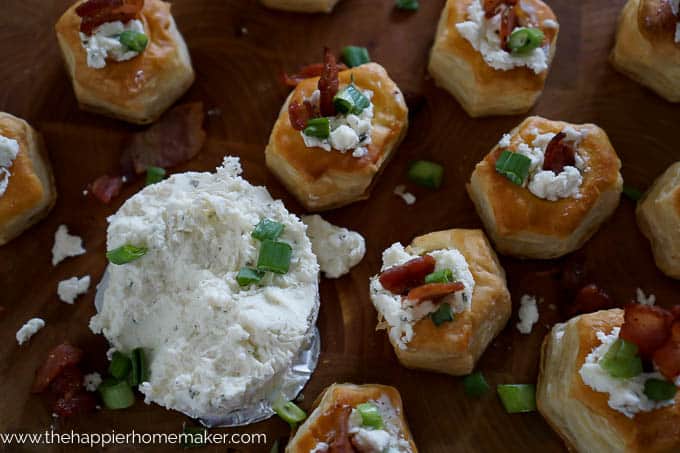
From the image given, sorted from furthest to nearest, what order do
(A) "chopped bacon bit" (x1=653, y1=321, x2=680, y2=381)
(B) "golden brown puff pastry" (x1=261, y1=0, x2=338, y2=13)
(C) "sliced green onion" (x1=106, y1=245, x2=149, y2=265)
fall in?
(B) "golden brown puff pastry" (x1=261, y1=0, x2=338, y2=13) < (C) "sliced green onion" (x1=106, y1=245, x2=149, y2=265) < (A) "chopped bacon bit" (x1=653, y1=321, x2=680, y2=381)


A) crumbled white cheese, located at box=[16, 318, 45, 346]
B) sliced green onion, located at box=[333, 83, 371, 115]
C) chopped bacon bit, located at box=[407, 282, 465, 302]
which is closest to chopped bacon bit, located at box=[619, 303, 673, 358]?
chopped bacon bit, located at box=[407, 282, 465, 302]

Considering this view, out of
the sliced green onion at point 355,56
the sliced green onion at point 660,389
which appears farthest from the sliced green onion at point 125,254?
the sliced green onion at point 660,389

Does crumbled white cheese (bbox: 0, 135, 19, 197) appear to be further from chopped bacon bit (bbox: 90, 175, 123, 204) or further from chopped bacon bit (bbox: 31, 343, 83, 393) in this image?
chopped bacon bit (bbox: 31, 343, 83, 393)

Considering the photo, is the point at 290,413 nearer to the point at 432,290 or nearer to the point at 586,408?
the point at 432,290

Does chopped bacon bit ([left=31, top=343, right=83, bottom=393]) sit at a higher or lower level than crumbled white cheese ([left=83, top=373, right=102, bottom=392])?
higher

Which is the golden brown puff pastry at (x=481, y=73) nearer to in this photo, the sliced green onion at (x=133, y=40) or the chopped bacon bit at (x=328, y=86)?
the chopped bacon bit at (x=328, y=86)

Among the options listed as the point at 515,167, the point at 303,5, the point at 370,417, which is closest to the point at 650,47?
the point at 515,167
